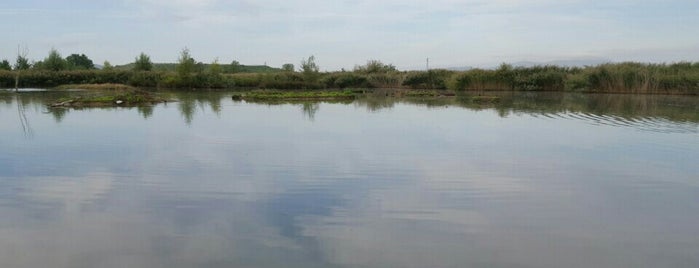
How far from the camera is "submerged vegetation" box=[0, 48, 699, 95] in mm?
28766

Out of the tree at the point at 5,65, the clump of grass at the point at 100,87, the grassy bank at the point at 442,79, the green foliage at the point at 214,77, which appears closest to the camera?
the grassy bank at the point at 442,79

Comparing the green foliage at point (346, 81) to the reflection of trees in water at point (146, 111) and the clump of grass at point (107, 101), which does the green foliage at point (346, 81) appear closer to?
the clump of grass at point (107, 101)

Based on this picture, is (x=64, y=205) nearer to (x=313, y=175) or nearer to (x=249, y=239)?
(x=249, y=239)

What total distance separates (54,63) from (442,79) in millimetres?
28628

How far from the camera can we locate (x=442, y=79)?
36031 millimetres

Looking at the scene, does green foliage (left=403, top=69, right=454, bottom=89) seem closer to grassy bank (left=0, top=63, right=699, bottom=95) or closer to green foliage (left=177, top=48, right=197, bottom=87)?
grassy bank (left=0, top=63, right=699, bottom=95)

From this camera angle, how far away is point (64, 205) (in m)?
5.43

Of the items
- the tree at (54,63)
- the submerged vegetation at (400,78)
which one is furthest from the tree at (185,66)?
the tree at (54,63)

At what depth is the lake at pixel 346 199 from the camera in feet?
13.8

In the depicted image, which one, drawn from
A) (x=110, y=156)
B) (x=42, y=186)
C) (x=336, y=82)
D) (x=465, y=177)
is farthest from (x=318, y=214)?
(x=336, y=82)

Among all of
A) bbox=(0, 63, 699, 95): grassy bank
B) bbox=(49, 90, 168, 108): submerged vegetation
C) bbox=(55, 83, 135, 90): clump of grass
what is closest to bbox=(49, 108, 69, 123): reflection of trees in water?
bbox=(49, 90, 168, 108): submerged vegetation

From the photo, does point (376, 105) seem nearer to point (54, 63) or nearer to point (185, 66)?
point (185, 66)

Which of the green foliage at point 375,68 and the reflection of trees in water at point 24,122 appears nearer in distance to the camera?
the reflection of trees in water at point 24,122

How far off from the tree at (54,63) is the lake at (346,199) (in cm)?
3458
